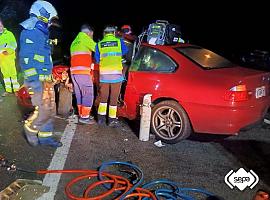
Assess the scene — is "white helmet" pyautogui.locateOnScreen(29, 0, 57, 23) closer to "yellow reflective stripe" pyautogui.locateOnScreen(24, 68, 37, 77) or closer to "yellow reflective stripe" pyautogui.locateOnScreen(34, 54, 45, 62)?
"yellow reflective stripe" pyautogui.locateOnScreen(34, 54, 45, 62)

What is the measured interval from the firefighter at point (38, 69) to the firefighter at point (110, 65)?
1126 millimetres

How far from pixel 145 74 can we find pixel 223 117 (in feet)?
4.96

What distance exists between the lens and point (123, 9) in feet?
86.4

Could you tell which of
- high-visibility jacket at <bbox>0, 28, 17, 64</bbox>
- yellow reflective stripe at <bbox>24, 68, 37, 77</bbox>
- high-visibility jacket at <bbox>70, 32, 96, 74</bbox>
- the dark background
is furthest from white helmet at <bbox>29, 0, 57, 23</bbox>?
the dark background

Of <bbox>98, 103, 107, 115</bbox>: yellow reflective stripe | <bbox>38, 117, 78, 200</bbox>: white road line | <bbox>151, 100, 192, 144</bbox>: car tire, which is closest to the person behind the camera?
<bbox>38, 117, 78, 200</bbox>: white road line

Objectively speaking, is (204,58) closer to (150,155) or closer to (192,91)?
(192,91)

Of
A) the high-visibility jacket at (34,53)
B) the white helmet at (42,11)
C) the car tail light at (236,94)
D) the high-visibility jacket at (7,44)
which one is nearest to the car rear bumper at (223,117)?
the car tail light at (236,94)

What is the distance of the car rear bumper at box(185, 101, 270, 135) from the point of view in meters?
5.50

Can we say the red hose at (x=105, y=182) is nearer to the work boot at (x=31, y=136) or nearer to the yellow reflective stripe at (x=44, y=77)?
the work boot at (x=31, y=136)

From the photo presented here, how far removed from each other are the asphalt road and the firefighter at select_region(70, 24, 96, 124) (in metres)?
0.62

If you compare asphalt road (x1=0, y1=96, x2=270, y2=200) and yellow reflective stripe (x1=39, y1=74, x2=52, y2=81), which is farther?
yellow reflective stripe (x1=39, y1=74, x2=52, y2=81)

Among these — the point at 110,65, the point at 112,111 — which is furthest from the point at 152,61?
the point at 112,111

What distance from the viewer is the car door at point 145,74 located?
240 inches

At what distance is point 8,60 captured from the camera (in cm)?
874
